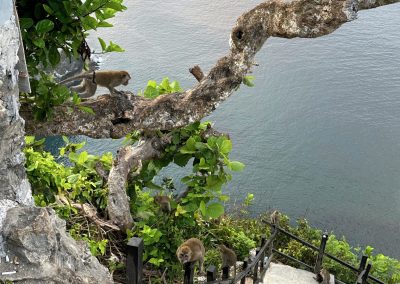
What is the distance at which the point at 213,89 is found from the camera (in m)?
4.58

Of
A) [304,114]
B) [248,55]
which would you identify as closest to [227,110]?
[304,114]

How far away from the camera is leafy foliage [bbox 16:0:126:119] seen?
3.59 meters

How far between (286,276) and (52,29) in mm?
3561

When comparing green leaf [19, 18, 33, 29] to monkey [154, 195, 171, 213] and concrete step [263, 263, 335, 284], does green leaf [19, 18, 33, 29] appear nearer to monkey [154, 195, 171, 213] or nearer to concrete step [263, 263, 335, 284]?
monkey [154, 195, 171, 213]

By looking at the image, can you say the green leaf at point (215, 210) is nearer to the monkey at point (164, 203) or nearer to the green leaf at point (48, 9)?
the monkey at point (164, 203)

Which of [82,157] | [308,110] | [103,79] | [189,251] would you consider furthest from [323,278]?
[308,110]

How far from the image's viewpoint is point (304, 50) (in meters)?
15.6

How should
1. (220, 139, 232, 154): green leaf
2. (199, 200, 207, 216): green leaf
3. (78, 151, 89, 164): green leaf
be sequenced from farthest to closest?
(78, 151, 89, 164): green leaf, (199, 200, 207, 216): green leaf, (220, 139, 232, 154): green leaf

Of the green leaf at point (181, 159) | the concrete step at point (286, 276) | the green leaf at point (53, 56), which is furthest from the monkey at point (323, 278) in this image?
the green leaf at point (53, 56)

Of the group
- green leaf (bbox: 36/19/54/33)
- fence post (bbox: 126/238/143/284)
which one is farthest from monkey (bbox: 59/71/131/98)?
fence post (bbox: 126/238/143/284)

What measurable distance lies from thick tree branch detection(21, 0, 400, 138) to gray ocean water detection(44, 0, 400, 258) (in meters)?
7.62

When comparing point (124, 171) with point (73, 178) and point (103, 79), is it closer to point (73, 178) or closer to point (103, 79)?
point (73, 178)

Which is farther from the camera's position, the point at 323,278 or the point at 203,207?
the point at 323,278

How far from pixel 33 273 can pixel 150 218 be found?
2779 millimetres
